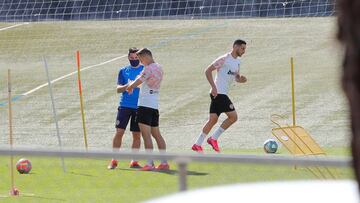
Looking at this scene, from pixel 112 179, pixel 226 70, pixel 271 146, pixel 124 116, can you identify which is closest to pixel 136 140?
pixel 124 116

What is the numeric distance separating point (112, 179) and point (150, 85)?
263 cm

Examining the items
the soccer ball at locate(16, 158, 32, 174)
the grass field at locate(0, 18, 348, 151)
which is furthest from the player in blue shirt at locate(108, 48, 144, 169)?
the grass field at locate(0, 18, 348, 151)

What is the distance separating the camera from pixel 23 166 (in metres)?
14.1

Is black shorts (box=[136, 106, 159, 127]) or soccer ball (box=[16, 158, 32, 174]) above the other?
black shorts (box=[136, 106, 159, 127])

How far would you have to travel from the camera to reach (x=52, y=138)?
788 inches

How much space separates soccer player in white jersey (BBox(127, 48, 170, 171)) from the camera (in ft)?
49.2

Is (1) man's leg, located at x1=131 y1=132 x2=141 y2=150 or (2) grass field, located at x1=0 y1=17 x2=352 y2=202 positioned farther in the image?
(1) man's leg, located at x1=131 y1=132 x2=141 y2=150

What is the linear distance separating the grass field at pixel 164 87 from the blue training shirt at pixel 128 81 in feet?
4.89

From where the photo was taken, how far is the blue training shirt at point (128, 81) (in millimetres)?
15680

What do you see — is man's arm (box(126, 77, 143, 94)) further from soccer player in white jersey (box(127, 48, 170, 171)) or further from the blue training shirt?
the blue training shirt

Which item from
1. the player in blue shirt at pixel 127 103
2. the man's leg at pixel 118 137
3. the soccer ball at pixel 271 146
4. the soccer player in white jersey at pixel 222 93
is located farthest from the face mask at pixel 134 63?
the soccer ball at pixel 271 146

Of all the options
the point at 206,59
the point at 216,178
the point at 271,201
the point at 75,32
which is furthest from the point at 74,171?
the point at 75,32

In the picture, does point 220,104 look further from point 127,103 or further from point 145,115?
point 145,115

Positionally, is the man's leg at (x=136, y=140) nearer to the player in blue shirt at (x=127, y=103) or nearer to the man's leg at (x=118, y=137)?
the player in blue shirt at (x=127, y=103)
